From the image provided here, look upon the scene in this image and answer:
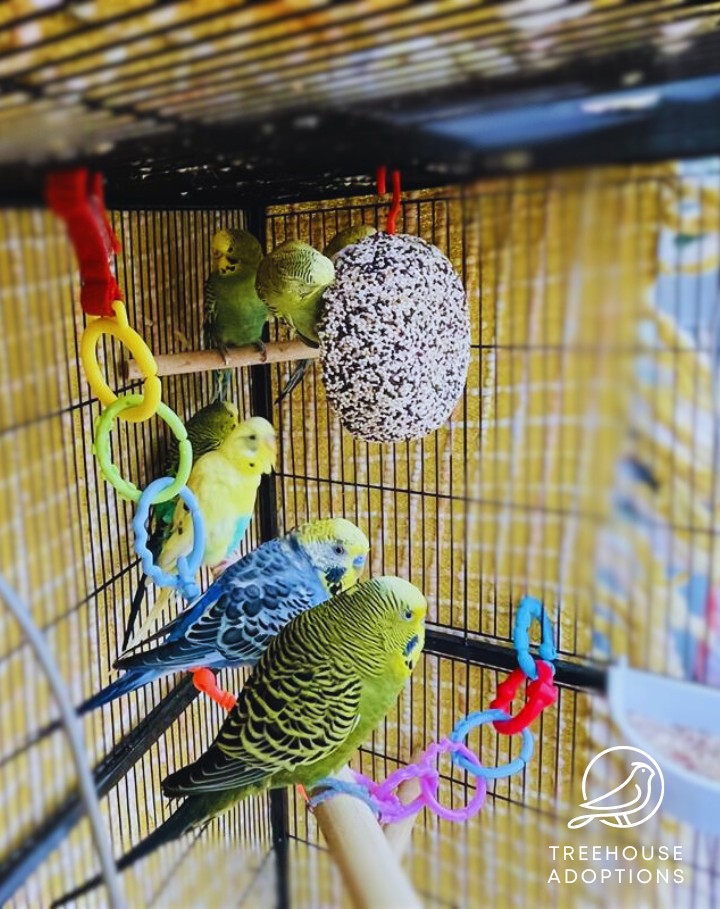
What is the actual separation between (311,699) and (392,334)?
0.33m

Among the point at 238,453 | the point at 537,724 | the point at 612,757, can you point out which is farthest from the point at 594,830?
the point at 537,724

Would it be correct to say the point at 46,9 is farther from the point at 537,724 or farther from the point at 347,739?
the point at 537,724

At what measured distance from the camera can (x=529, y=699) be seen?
85 cm

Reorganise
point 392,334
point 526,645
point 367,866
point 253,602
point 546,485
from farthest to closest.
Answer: point 526,645
point 253,602
point 392,334
point 367,866
point 546,485

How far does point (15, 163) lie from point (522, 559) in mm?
234

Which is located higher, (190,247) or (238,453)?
(190,247)

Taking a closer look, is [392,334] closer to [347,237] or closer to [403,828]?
[347,237]

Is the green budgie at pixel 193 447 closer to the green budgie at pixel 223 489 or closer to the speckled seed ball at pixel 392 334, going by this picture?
the green budgie at pixel 223 489

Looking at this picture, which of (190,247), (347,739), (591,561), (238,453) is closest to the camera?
(591,561)

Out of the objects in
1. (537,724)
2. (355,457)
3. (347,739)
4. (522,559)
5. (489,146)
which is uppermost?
(489,146)

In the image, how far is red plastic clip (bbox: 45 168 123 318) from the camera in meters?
0.29

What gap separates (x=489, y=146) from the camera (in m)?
0.21

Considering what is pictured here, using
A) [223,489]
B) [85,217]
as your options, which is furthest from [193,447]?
[85,217]

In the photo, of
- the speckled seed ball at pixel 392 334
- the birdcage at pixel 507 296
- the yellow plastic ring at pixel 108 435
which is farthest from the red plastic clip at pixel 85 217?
the speckled seed ball at pixel 392 334
